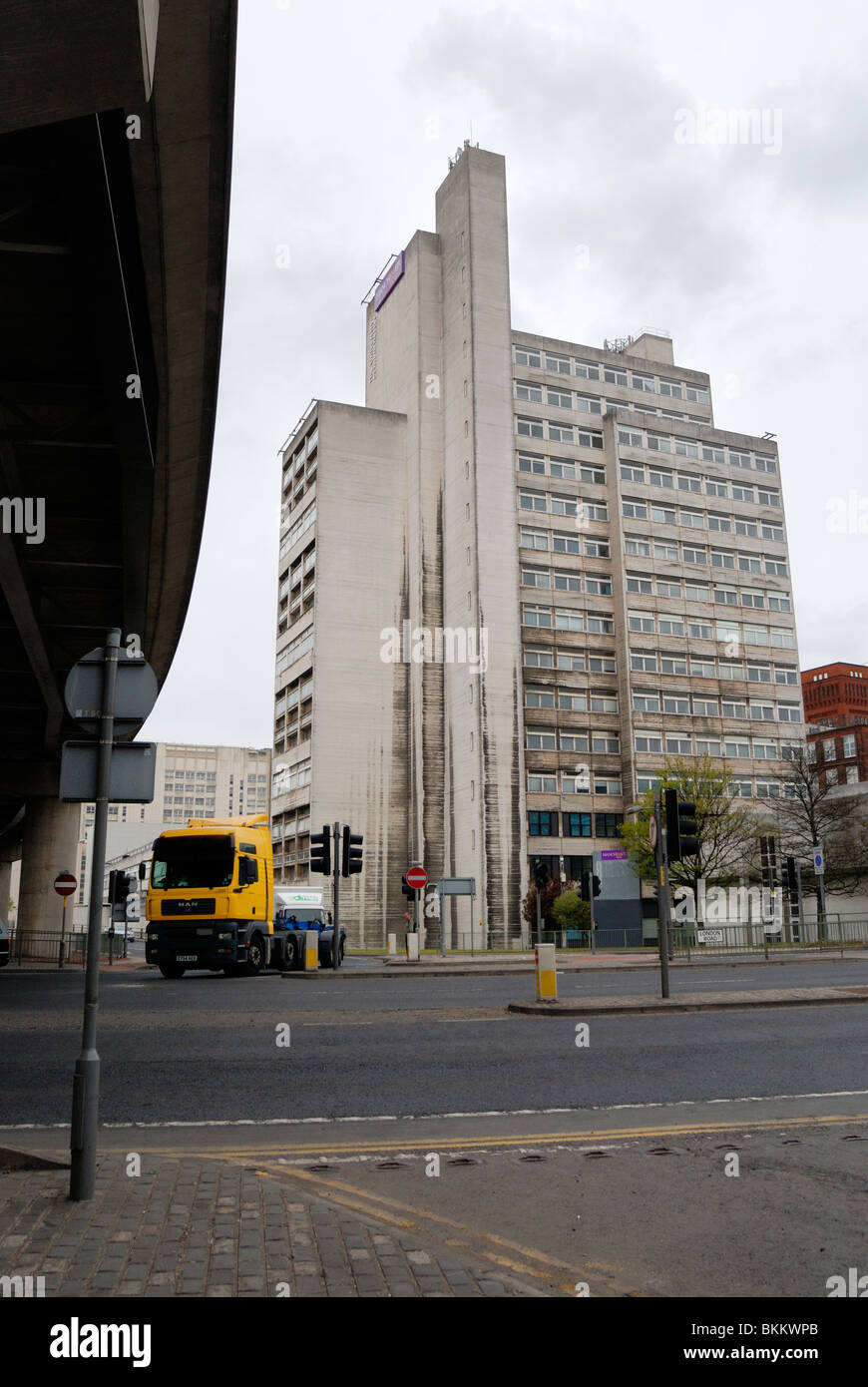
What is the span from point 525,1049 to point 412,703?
189ft

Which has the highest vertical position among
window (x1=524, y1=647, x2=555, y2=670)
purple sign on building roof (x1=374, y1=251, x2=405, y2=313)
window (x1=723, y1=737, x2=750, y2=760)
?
purple sign on building roof (x1=374, y1=251, x2=405, y2=313)

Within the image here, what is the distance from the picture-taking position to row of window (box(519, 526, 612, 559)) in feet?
223

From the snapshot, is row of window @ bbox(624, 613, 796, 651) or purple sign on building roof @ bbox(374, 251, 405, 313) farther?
purple sign on building roof @ bbox(374, 251, 405, 313)

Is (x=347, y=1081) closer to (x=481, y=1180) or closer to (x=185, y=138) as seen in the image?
(x=481, y=1180)

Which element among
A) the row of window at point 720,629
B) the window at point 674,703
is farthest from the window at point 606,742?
the row of window at point 720,629

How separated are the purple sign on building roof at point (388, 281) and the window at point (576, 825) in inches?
1520

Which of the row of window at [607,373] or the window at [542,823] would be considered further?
the row of window at [607,373]

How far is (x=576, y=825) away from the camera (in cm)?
6562

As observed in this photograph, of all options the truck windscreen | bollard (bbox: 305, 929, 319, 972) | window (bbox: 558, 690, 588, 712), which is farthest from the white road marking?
window (bbox: 558, 690, 588, 712)

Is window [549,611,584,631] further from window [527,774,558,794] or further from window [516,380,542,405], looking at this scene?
window [516,380,542,405]

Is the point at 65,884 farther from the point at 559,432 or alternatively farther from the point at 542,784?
the point at 559,432

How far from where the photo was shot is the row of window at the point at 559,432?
6931 centimetres

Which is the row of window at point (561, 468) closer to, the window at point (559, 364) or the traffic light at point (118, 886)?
the window at point (559, 364)

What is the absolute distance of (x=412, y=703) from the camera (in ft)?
224
